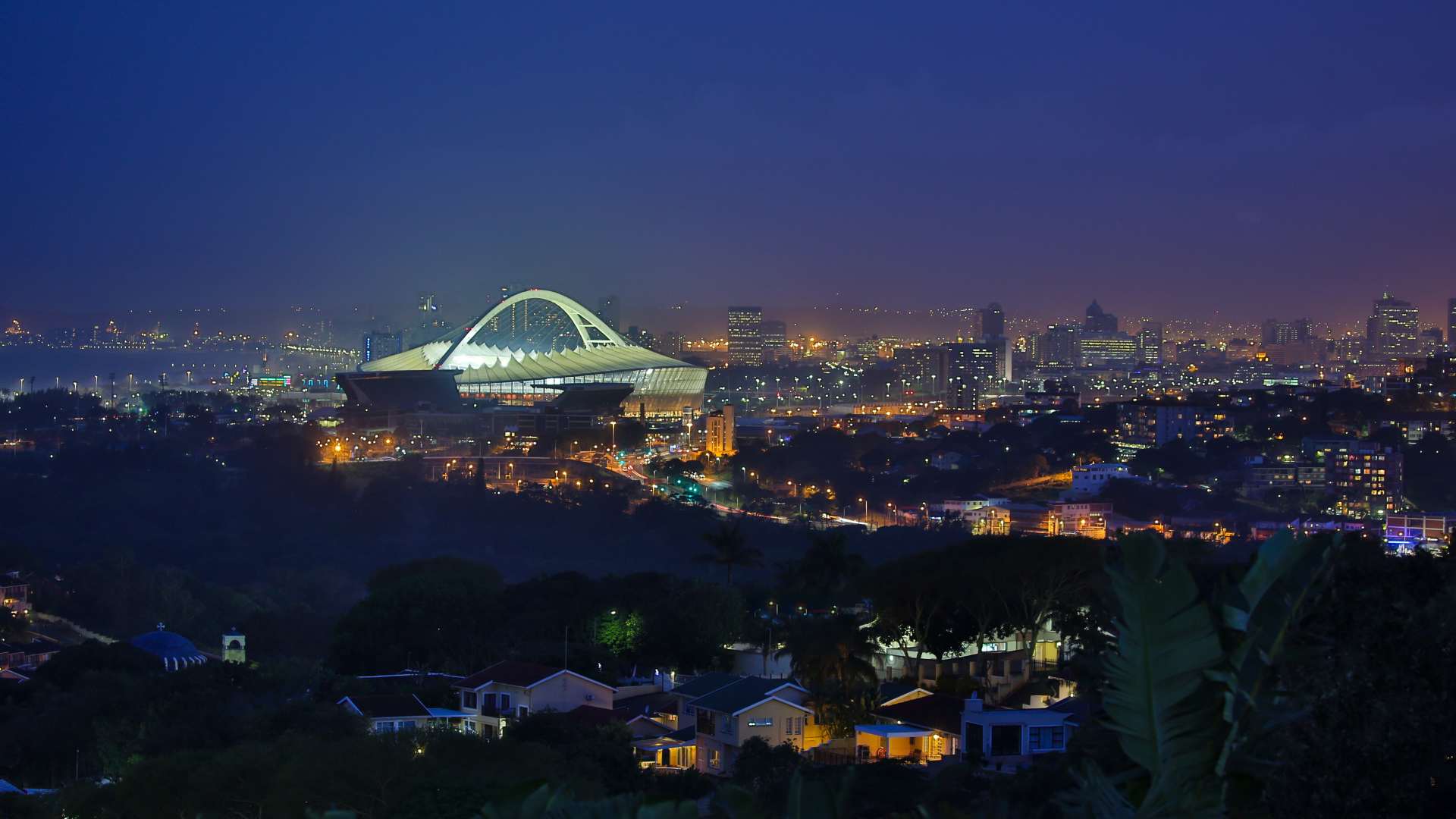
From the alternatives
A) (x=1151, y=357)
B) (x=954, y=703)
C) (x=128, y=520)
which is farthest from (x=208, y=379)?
(x=954, y=703)

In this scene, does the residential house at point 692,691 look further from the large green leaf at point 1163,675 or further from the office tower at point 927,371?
the office tower at point 927,371

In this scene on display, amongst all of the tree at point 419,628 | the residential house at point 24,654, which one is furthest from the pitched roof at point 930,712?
the residential house at point 24,654

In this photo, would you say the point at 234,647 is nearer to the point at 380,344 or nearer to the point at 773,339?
the point at 380,344

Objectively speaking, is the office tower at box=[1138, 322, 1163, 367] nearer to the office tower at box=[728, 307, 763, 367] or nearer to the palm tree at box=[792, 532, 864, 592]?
the office tower at box=[728, 307, 763, 367]

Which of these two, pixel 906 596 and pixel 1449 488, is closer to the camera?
pixel 906 596

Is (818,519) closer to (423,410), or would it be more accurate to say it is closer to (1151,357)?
(423,410)

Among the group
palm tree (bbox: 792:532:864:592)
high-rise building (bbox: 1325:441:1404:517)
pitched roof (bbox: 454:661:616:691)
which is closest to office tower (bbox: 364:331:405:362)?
high-rise building (bbox: 1325:441:1404:517)
